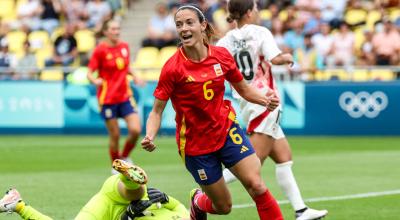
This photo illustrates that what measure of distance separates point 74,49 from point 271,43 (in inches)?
668

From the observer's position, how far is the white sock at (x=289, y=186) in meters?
11.0

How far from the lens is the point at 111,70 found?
56.2ft

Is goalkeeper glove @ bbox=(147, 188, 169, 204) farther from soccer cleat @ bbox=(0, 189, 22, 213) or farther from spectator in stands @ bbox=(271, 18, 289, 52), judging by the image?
spectator in stands @ bbox=(271, 18, 289, 52)

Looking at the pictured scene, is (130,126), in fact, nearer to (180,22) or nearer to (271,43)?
(271,43)

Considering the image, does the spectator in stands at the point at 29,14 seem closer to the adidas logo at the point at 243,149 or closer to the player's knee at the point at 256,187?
the adidas logo at the point at 243,149

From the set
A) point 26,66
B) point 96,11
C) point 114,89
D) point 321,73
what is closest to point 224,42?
point 114,89

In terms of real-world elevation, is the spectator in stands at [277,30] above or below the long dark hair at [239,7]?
below

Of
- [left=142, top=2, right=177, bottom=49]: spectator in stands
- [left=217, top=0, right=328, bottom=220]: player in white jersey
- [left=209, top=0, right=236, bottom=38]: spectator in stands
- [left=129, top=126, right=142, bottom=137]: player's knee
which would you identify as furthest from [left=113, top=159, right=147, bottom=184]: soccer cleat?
[left=142, top=2, right=177, bottom=49]: spectator in stands

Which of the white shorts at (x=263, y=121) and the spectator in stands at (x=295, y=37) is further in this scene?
the spectator in stands at (x=295, y=37)

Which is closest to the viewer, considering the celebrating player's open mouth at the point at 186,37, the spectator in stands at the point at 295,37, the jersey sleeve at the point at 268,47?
the celebrating player's open mouth at the point at 186,37

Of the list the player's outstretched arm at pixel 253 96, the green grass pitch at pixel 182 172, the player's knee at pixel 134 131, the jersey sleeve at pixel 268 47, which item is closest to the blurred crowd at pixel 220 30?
the green grass pitch at pixel 182 172

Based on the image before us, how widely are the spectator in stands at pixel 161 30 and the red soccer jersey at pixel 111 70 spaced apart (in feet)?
34.6

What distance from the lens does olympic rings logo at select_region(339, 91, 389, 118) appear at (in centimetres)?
2339

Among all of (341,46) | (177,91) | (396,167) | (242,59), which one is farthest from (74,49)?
(177,91)
